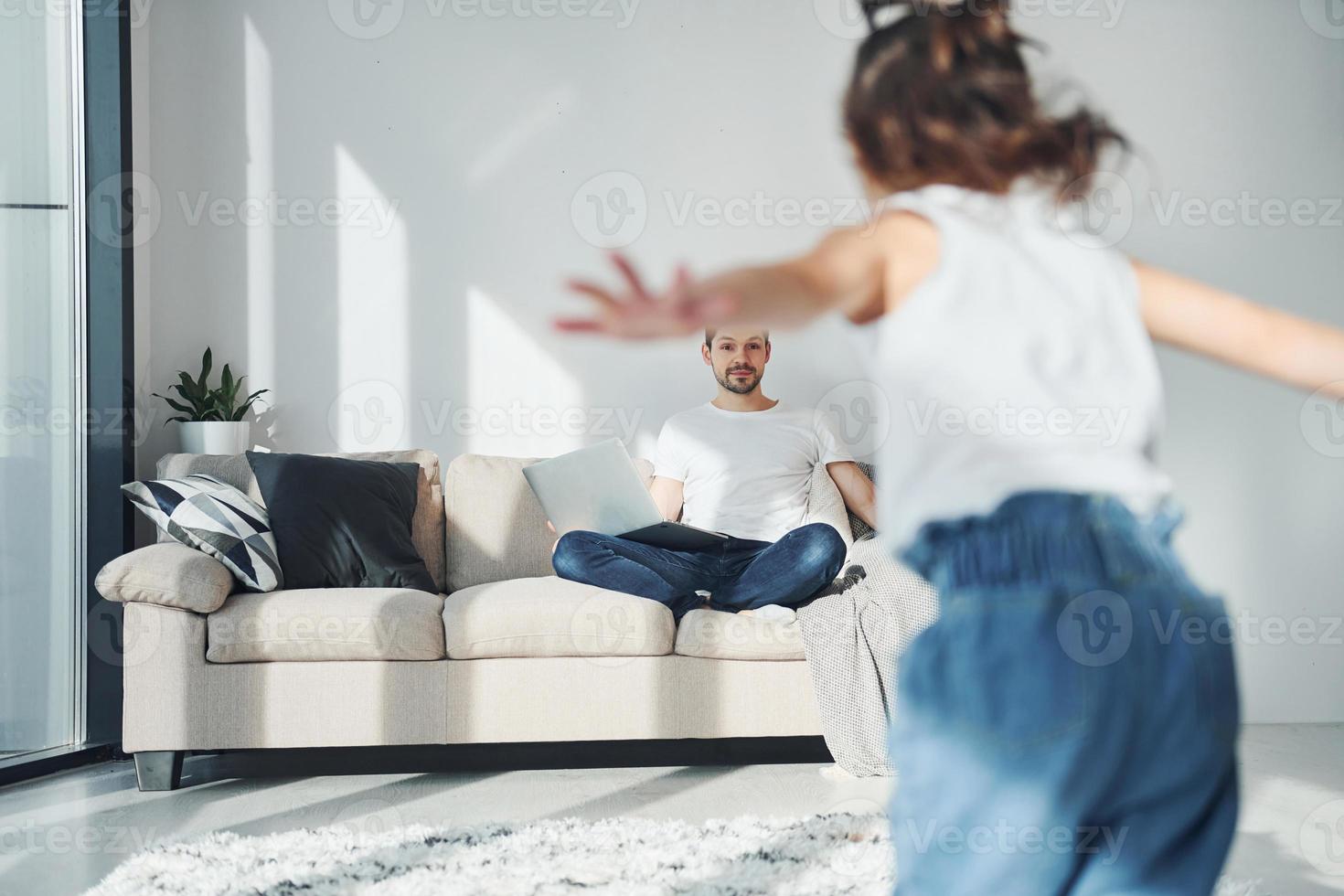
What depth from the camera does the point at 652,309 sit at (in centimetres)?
69

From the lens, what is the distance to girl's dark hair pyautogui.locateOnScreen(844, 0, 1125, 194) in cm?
79

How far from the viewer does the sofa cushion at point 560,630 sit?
2895mm

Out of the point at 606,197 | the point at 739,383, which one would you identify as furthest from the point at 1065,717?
the point at 606,197

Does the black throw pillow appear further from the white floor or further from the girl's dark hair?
the girl's dark hair

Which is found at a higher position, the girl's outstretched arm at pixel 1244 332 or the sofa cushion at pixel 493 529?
the girl's outstretched arm at pixel 1244 332

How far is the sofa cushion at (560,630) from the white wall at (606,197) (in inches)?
43.6

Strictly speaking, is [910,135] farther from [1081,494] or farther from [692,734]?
[692,734]

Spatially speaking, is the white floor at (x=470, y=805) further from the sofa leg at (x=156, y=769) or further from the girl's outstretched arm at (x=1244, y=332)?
the girl's outstretched arm at (x=1244, y=332)

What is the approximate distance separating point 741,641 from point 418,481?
126 cm

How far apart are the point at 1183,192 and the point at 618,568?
2.52 m

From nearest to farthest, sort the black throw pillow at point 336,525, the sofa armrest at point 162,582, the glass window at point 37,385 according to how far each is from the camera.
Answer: the sofa armrest at point 162,582 → the glass window at point 37,385 → the black throw pillow at point 336,525

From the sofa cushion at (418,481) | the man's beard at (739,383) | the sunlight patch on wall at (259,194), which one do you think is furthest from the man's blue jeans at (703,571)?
the sunlight patch on wall at (259,194)

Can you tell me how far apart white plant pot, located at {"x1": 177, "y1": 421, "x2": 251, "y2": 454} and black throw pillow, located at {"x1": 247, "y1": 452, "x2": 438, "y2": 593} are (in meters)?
0.31

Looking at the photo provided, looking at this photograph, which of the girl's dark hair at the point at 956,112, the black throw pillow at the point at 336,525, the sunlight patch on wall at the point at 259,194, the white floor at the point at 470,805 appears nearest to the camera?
the girl's dark hair at the point at 956,112
